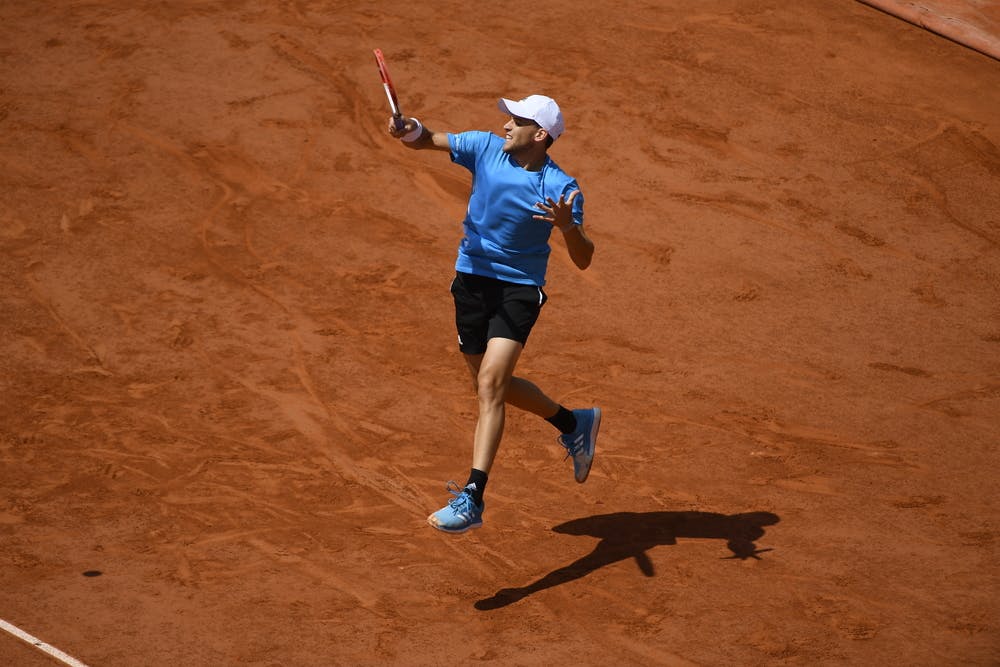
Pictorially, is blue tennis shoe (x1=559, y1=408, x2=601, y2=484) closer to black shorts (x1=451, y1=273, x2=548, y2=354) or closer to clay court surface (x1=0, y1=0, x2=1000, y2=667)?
clay court surface (x1=0, y1=0, x2=1000, y2=667)

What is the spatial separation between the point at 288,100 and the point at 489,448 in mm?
6922

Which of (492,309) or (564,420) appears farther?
(564,420)

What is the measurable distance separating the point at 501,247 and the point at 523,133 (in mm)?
645

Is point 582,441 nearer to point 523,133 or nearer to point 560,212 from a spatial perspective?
point 560,212

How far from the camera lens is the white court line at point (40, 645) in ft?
19.9

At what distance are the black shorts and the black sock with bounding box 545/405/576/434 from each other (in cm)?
68

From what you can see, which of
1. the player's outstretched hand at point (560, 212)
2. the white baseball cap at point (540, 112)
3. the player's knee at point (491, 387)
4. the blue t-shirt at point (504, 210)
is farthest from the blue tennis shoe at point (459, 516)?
the white baseball cap at point (540, 112)

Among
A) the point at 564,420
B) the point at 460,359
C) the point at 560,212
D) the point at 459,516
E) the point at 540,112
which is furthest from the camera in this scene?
the point at 460,359

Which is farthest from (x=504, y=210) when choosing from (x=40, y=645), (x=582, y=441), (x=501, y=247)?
(x=40, y=645)

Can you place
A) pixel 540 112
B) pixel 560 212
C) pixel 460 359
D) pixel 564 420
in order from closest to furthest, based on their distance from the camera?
pixel 560 212 → pixel 540 112 → pixel 564 420 → pixel 460 359

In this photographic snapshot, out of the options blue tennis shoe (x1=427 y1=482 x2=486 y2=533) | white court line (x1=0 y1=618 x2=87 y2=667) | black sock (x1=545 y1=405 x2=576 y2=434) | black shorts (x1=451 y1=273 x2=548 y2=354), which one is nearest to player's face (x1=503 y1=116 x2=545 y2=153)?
black shorts (x1=451 y1=273 x2=548 y2=354)

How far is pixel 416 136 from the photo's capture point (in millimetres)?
6938

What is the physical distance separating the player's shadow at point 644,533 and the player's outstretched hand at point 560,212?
6.72 ft

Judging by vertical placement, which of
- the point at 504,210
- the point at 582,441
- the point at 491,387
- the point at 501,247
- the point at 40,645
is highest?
the point at 504,210
